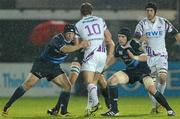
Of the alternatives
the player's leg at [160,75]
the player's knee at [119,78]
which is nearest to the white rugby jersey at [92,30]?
the player's knee at [119,78]

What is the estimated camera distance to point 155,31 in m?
17.0

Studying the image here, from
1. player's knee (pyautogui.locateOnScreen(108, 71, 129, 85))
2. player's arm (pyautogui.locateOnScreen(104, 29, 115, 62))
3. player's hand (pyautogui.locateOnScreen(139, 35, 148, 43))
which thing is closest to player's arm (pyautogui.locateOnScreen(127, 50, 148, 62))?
player's arm (pyautogui.locateOnScreen(104, 29, 115, 62))

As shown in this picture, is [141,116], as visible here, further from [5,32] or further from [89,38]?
[5,32]

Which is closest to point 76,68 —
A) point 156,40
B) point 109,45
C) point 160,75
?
point 109,45

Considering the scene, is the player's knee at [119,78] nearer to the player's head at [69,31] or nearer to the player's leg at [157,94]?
the player's leg at [157,94]

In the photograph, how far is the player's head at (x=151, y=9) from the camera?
645 inches

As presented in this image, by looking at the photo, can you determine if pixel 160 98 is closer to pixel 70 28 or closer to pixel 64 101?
pixel 64 101

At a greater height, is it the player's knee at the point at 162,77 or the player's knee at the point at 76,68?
the player's knee at the point at 76,68

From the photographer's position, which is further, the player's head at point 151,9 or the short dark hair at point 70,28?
the player's head at point 151,9

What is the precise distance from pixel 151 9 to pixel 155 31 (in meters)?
0.65

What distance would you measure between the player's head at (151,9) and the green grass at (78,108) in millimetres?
2038

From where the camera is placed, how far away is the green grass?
15.8 m

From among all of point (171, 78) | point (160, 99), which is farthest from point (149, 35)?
point (171, 78)

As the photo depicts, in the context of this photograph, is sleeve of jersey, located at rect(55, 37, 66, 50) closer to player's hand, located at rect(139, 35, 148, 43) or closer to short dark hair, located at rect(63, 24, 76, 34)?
short dark hair, located at rect(63, 24, 76, 34)
